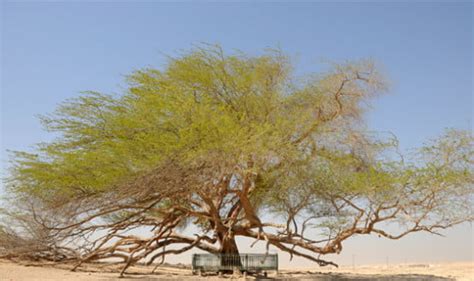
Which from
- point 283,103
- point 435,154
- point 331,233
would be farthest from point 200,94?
point 435,154

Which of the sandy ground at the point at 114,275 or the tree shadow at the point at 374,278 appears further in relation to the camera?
the tree shadow at the point at 374,278

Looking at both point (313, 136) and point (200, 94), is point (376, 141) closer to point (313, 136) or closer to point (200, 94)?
point (313, 136)

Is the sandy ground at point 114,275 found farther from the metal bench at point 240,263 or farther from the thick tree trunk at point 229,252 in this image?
the thick tree trunk at point 229,252

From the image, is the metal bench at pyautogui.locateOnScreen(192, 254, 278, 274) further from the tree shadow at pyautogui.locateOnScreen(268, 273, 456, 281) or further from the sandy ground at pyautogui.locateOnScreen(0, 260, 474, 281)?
the tree shadow at pyautogui.locateOnScreen(268, 273, 456, 281)

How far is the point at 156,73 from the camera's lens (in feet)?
59.2

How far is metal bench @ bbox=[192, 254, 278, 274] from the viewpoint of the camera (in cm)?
1873

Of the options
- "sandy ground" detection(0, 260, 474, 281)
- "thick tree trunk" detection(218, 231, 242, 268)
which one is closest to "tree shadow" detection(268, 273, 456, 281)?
"sandy ground" detection(0, 260, 474, 281)

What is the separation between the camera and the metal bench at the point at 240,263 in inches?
738

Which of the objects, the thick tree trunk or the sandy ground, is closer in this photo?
the sandy ground

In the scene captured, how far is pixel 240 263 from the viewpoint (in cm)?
1880

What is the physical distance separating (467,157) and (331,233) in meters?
5.04

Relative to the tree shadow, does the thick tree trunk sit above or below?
above

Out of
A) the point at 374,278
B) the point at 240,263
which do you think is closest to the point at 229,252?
the point at 240,263

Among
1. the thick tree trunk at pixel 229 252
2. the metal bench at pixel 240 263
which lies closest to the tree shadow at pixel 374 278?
the metal bench at pixel 240 263
